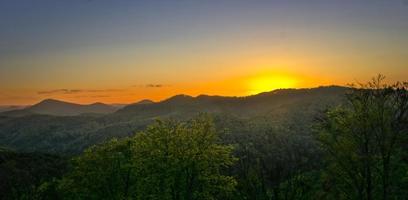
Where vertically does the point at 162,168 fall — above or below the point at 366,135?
below

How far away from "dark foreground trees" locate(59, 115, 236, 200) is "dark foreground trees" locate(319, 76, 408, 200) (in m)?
13.5

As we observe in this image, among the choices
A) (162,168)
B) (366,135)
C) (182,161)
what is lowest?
(162,168)

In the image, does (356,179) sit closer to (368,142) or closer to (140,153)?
(368,142)

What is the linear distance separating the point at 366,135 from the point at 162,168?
25.6 meters

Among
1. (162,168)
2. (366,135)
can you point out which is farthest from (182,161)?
(366,135)

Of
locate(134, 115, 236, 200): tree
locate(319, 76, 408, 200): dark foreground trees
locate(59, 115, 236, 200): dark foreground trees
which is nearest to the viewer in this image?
locate(319, 76, 408, 200): dark foreground trees

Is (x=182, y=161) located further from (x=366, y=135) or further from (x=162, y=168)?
(x=366, y=135)

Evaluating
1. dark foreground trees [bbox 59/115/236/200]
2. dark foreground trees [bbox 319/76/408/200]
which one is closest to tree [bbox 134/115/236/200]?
dark foreground trees [bbox 59/115/236/200]

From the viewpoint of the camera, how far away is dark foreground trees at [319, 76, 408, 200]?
4681cm

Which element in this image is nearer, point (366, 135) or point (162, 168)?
point (366, 135)

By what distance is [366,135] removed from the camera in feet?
158

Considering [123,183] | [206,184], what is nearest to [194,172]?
[206,184]

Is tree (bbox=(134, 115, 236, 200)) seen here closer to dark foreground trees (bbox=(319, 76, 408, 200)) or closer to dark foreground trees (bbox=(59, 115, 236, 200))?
dark foreground trees (bbox=(59, 115, 236, 200))

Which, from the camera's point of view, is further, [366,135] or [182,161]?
[182,161]
